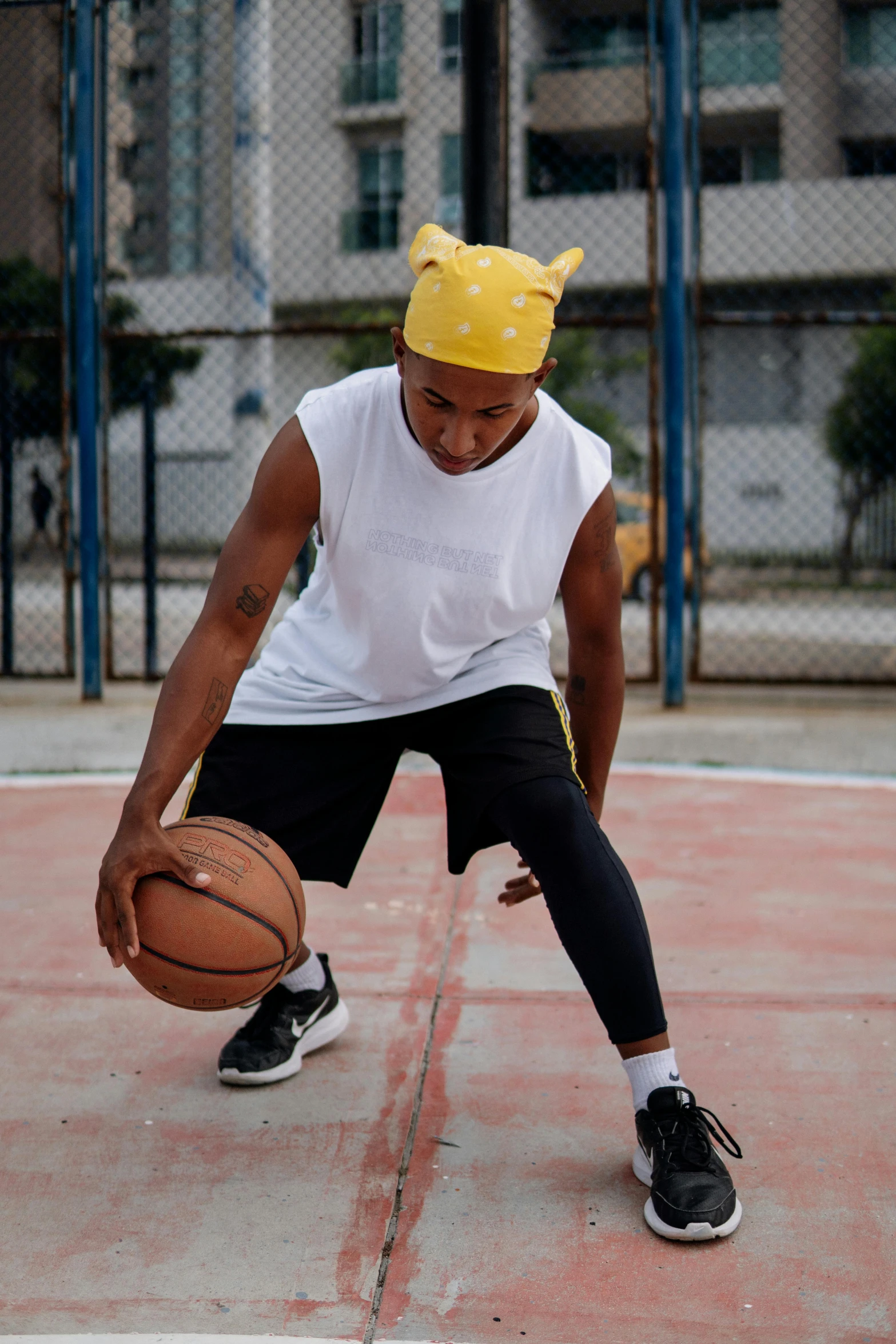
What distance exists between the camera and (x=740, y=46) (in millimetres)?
26203

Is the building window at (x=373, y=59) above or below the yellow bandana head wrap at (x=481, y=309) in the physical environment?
above

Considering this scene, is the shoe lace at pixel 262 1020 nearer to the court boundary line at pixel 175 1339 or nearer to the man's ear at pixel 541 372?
the court boundary line at pixel 175 1339

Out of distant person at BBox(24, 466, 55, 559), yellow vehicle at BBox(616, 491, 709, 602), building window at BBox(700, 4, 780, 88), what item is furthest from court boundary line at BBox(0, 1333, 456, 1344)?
building window at BBox(700, 4, 780, 88)

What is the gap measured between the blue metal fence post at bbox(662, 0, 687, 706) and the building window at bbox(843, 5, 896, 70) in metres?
19.2

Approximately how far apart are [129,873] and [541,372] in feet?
3.62

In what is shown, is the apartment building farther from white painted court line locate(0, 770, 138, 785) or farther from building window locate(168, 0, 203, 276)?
white painted court line locate(0, 770, 138, 785)

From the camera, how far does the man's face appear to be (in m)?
2.30

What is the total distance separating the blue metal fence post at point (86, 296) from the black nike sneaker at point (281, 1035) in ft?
15.1

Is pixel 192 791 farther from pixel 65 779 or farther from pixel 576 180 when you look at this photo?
pixel 576 180

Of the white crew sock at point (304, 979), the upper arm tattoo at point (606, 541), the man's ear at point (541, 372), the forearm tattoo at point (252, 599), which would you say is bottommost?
the white crew sock at point (304, 979)

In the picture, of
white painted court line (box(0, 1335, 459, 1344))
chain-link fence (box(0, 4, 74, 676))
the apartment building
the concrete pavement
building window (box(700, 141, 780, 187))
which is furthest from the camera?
building window (box(700, 141, 780, 187))

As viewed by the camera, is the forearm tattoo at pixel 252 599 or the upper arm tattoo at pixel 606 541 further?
the upper arm tattoo at pixel 606 541

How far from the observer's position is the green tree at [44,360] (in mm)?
7781

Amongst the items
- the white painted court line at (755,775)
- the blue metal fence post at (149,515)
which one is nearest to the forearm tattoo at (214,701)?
the white painted court line at (755,775)
